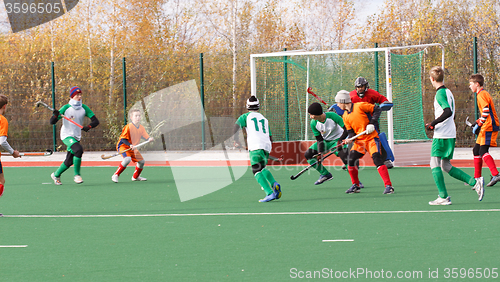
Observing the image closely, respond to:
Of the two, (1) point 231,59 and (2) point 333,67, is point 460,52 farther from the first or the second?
(1) point 231,59

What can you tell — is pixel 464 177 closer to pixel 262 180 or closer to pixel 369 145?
pixel 369 145

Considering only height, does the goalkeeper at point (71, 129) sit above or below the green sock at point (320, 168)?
above

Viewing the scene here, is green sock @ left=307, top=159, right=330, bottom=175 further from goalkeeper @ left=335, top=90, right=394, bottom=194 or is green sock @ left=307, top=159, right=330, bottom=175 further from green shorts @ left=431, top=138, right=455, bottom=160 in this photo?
green shorts @ left=431, top=138, right=455, bottom=160

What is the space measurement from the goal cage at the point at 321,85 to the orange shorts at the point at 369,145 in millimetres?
4989

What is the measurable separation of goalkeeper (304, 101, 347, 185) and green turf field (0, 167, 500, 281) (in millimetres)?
398

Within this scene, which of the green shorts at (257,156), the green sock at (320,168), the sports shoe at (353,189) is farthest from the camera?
the green sock at (320,168)

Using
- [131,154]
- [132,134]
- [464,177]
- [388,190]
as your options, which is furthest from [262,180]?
[132,134]

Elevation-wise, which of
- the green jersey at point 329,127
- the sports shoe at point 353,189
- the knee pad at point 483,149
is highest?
the green jersey at point 329,127

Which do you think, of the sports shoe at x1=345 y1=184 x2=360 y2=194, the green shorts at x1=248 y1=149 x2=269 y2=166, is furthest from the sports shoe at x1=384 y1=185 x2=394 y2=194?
the green shorts at x1=248 y1=149 x2=269 y2=166

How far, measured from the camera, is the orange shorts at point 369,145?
8.34m

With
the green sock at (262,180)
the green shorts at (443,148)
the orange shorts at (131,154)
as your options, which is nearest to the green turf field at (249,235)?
the green sock at (262,180)

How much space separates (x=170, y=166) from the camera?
14039 millimetres

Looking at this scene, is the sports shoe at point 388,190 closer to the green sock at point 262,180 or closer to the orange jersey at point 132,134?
the green sock at point 262,180

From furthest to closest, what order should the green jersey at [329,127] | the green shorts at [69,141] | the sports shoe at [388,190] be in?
the green shorts at [69,141] → the green jersey at [329,127] → the sports shoe at [388,190]
